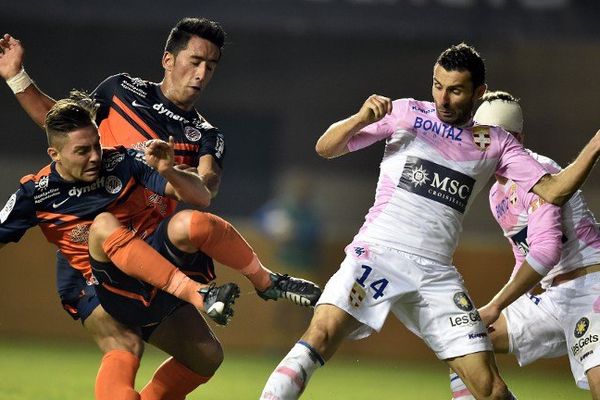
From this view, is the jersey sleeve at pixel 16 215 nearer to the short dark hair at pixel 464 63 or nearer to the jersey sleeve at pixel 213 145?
the jersey sleeve at pixel 213 145

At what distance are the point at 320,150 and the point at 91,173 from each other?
1.11 metres

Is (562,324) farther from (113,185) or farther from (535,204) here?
(113,185)

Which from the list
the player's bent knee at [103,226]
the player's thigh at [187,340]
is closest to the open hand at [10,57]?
the player's bent knee at [103,226]

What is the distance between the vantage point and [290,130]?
1825cm

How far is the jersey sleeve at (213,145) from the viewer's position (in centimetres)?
591

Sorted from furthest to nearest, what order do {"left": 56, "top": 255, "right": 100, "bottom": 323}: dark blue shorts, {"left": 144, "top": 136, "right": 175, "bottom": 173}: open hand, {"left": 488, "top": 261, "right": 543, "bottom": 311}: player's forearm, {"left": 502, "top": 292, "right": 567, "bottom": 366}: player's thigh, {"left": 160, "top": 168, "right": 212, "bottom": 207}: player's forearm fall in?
{"left": 502, "top": 292, "right": 567, "bottom": 366}: player's thigh → {"left": 56, "top": 255, "right": 100, "bottom": 323}: dark blue shorts → {"left": 488, "top": 261, "right": 543, "bottom": 311}: player's forearm → {"left": 160, "top": 168, "right": 212, "bottom": 207}: player's forearm → {"left": 144, "top": 136, "right": 175, "bottom": 173}: open hand

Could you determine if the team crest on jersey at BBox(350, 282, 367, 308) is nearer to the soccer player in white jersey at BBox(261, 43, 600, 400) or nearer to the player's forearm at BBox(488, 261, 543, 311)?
the soccer player in white jersey at BBox(261, 43, 600, 400)

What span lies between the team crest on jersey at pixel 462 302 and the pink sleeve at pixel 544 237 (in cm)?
48

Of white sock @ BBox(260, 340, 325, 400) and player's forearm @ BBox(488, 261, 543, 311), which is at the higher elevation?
player's forearm @ BBox(488, 261, 543, 311)

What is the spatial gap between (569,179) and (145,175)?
206 centimetres

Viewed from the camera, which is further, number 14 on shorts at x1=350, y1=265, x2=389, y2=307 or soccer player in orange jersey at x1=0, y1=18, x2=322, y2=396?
soccer player in orange jersey at x1=0, y1=18, x2=322, y2=396

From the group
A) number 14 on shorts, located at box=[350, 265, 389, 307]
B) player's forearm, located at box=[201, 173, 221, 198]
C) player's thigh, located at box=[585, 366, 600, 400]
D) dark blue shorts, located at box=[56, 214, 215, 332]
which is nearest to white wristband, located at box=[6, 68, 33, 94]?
dark blue shorts, located at box=[56, 214, 215, 332]

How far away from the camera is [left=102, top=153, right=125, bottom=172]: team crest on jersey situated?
5.42 m

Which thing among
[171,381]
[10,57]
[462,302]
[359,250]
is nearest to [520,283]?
[462,302]
